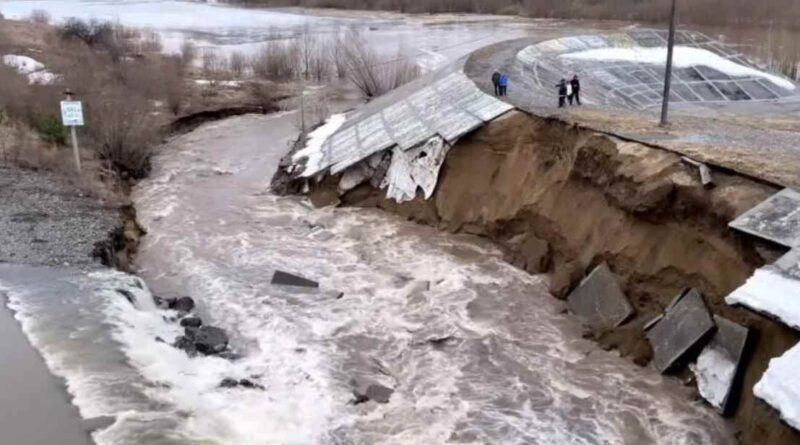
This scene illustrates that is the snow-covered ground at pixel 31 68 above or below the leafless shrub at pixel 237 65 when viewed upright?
above

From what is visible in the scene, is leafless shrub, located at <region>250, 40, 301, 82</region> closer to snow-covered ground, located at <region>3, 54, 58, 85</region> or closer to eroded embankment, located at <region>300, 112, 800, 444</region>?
snow-covered ground, located at <region>3, 54, 58, 85</region>

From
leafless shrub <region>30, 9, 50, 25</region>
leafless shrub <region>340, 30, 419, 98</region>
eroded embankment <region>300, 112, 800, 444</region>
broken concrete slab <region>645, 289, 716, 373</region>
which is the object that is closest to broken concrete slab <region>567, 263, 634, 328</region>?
eroded embankment <region>300, 112, 800, 444</region>

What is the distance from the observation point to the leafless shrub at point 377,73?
4778 cm

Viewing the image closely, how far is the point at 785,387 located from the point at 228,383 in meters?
10.0

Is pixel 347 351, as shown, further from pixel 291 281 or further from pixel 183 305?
pixel 183 305

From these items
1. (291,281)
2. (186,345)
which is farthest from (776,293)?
(291,281)

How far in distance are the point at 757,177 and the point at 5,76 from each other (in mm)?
32746

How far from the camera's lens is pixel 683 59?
40625mm

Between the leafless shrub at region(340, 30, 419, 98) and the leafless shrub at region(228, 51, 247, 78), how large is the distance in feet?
28.8

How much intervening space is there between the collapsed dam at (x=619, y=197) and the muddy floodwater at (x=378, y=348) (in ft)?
2.74

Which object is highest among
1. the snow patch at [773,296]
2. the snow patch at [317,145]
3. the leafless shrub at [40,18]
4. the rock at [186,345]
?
the leafless shrub at [40,18]

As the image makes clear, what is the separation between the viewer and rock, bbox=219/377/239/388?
15328mm

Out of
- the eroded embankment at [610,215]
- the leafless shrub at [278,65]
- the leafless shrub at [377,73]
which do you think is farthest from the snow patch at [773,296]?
the leafless shrub at [278,65]

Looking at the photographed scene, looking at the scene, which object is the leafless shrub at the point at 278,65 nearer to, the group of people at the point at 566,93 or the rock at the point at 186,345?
the group of people at the point at 566,93
